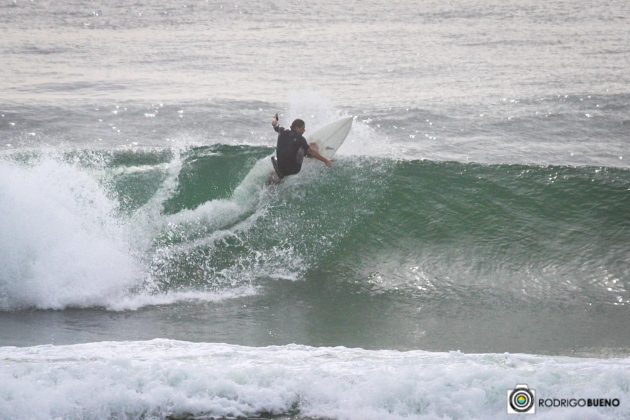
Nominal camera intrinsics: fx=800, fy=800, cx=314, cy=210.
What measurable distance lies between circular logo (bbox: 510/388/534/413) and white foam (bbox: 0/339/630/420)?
3.0 inches

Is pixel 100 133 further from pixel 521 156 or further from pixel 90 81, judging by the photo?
pixel 521 156

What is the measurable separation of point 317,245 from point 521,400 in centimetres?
510

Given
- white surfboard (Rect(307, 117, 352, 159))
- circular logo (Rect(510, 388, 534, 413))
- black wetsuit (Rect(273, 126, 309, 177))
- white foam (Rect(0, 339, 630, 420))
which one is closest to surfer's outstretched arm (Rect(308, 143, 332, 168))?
black wetsuit (Rect(273, 126, 309, 177))

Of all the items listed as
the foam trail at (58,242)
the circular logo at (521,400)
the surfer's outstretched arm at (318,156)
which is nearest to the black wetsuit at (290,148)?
the surfer's outstretched arm at (318,156)

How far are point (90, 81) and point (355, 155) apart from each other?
1131cm

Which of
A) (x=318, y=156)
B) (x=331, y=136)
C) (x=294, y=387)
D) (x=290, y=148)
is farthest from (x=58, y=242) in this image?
(x=294, y=387)

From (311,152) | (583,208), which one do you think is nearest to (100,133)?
(311,152)

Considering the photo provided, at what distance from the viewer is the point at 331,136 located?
1309 centimetres

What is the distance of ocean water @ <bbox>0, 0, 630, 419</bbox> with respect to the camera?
734cm

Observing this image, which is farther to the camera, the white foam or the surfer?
the surfer

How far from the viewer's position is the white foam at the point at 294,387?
701cm

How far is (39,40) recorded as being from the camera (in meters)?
27.7

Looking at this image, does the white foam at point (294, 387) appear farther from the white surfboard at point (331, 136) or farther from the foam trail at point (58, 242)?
the white surfboard at point (331, 136)

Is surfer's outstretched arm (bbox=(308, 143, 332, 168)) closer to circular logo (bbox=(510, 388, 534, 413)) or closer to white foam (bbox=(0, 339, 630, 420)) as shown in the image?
white foam (bbox=(0, 339, 630, 420))
